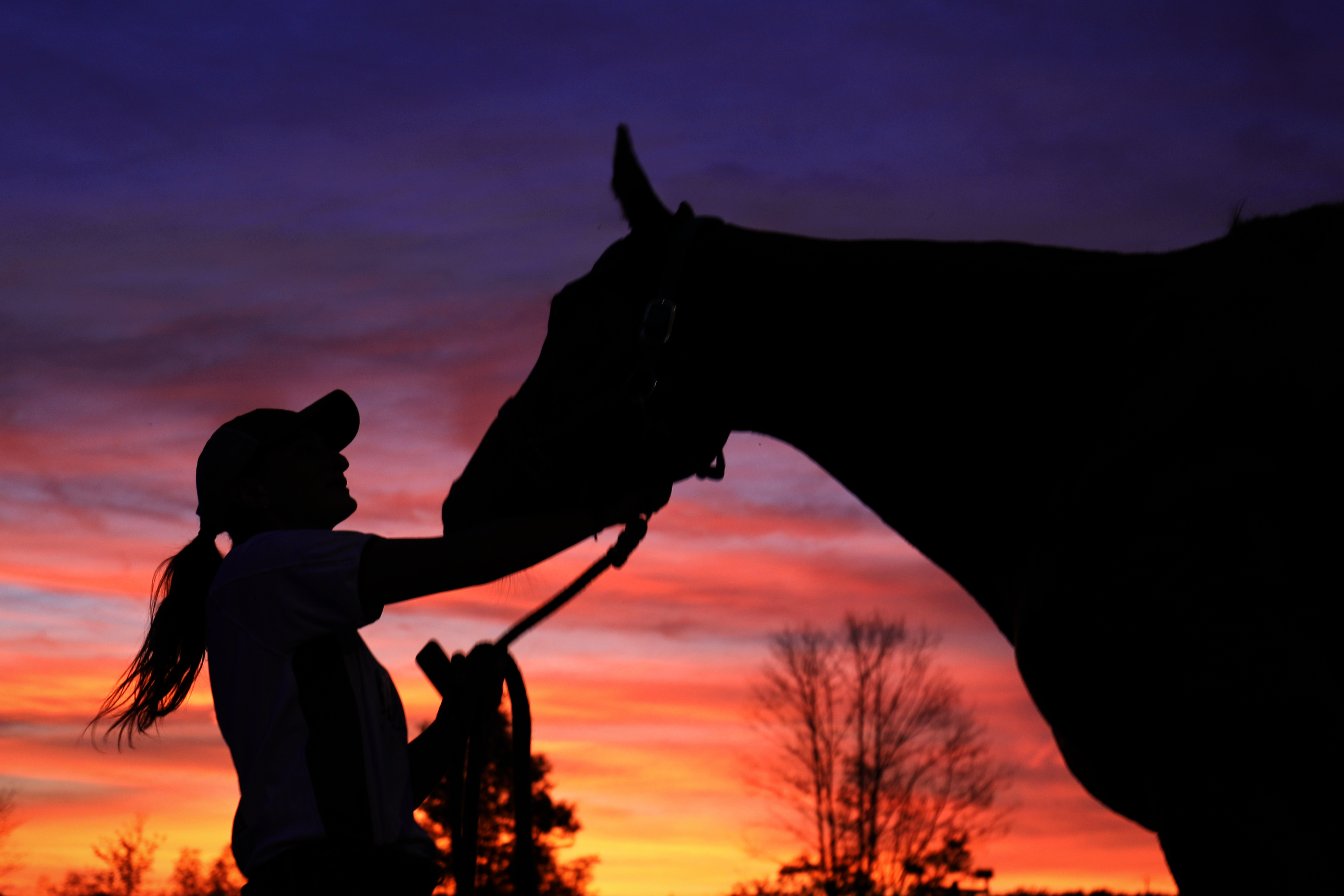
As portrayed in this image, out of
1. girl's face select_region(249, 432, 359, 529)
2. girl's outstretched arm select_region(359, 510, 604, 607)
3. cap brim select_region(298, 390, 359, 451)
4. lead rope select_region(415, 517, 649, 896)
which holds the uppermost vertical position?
cap brim select_region(298, 390, 359, 451)

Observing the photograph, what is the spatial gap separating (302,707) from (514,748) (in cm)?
58

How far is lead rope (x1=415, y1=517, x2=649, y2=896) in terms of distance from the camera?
3084 mm

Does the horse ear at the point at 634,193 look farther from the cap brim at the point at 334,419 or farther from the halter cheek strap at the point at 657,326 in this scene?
the cap brim at the point at 334,419

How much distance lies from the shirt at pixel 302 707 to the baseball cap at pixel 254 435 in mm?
474

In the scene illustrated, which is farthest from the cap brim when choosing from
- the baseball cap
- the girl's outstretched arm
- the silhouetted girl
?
the girl's outstretched arm

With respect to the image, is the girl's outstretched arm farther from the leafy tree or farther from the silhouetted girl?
the leafy tree

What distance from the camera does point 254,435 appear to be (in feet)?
12.0

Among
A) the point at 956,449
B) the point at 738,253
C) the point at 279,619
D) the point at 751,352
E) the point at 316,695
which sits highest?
the point at 738,253

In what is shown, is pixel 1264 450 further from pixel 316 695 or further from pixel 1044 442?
pixel 316 695

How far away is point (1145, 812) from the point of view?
2691 mm

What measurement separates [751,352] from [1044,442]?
0.86 m

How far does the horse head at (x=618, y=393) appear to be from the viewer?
327 cm

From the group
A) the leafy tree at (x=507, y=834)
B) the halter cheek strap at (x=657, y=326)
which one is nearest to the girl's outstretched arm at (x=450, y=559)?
the halter cheek strap at (x=657, y=326)

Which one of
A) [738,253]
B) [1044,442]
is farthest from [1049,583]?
[738,253]
